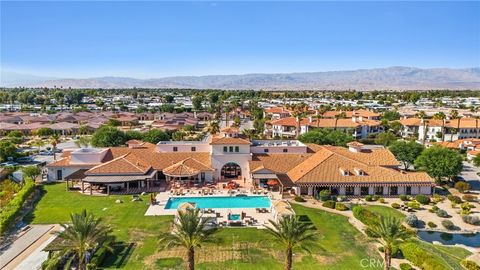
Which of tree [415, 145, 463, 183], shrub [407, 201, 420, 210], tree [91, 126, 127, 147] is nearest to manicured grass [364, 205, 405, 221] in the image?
shrub [407, 201, 420, 210]

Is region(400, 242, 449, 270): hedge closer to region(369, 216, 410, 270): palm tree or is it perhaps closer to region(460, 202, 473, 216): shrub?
region(369, 216, 410, 270): palm tree

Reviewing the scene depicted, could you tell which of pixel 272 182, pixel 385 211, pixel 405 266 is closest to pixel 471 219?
pixel 385 211

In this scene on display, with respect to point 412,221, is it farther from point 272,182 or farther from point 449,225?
point 272,182

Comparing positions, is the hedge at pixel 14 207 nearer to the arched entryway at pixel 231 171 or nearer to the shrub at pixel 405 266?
the arched entryway at pixel 231 171

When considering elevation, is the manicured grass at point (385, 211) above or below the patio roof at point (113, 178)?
below

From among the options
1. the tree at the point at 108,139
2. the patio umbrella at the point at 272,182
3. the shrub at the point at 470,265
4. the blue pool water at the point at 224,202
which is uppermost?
the tree at the point at 108,139

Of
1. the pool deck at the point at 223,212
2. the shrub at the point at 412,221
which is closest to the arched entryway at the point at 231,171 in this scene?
the pool deck at the point at 223,212

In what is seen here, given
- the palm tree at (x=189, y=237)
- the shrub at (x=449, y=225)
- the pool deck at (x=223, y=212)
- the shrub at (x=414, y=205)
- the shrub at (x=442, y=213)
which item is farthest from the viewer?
the shrub at (x=414, y=205)
